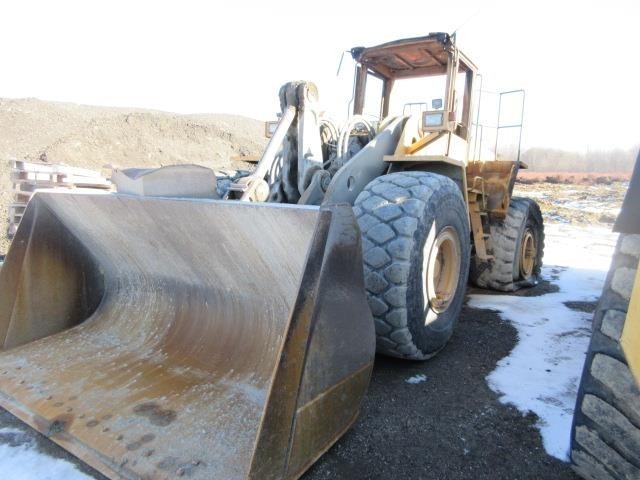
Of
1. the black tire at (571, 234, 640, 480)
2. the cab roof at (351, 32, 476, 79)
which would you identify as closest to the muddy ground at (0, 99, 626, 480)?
the black tire at (571, 234, 640, 480)

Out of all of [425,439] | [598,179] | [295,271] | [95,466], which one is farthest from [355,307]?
[598,179]

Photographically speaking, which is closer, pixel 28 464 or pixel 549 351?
pixel 28 464

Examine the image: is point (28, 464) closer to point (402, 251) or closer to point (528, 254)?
point (402, 251)

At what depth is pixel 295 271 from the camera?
7.30 feet

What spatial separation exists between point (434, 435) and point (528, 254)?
4489 millimetres

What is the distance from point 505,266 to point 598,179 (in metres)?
21.8

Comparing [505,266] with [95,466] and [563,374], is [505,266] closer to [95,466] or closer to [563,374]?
[563,374]

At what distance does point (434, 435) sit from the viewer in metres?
2.30

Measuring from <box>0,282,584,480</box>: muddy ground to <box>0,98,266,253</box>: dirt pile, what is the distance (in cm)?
1134

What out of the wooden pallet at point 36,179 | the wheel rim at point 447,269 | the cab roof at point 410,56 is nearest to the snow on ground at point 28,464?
the wheel rim at point 447,269

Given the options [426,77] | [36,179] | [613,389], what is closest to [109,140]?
[36,179]

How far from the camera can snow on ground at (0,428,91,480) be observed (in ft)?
6.40

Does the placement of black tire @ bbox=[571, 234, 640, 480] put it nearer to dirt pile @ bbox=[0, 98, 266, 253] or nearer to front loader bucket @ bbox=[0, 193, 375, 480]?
front loader bucket @ bbox=[0, 193, 375, 480]

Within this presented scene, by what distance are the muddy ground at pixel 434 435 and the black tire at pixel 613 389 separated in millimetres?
315
